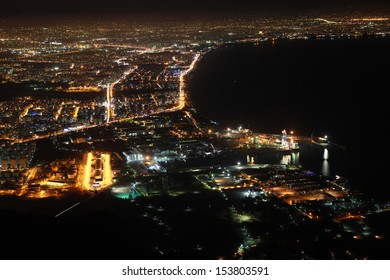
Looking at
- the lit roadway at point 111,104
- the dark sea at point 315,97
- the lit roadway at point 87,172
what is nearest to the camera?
the lit roadway at point 87,172

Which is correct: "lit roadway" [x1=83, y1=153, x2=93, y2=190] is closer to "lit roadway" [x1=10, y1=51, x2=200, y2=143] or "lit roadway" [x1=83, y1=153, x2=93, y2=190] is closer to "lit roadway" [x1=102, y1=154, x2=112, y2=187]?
"lit roadway" [x1=102, y1=154, x2=112, y2=187]

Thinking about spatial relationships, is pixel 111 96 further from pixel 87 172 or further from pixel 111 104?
pixel 87 172

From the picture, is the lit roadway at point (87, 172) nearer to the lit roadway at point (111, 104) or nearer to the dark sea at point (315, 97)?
the lit roadway at point (111, 104)

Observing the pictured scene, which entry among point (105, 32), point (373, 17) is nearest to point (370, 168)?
point (105, 32)

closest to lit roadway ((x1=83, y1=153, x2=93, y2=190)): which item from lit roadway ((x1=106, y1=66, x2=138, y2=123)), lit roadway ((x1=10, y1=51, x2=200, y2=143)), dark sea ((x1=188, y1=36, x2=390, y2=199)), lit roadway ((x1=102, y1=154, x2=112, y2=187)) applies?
lit roadway ((x1=102, y1=154, x2=112, y2=187))

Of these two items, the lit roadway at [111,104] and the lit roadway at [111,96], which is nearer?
the lit roadway at [111,104]

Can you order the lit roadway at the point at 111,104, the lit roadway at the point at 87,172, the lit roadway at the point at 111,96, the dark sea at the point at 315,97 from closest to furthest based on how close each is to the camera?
the lit roadway at the point at 87,172
the dark sea at the point at 315,97
the lit roadway at the point at 111,104
the lit roadway at the point at 111,96

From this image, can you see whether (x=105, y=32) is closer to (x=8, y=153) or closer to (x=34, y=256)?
(x=8, y=153)

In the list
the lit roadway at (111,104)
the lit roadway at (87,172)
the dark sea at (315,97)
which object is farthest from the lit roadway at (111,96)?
the lit roadway at (87,172)

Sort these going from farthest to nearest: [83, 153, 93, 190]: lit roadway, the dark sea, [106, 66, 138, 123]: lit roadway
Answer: [106, 66, 138, 123]: lit roadway → the dark sea → [83, 153, 93, 190]: lit roadway
